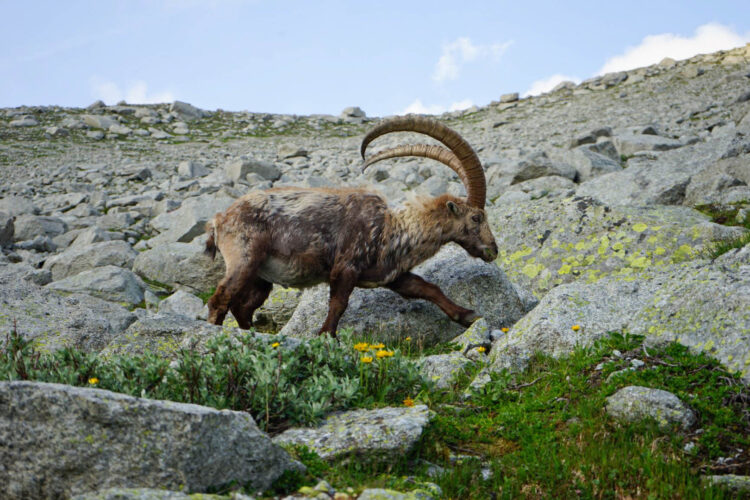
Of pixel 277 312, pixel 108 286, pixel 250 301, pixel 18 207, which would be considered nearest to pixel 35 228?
pixel 18 207

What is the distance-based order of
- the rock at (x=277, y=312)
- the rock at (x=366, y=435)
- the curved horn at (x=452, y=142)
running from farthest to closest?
the rock at (x=277, y=312), the curved horn at (x=452, y=142), the rock at (x=366, y=435)

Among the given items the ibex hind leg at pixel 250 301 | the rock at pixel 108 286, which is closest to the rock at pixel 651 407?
the ibex hind leg at pixel 250 301

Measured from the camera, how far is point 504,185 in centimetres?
1581

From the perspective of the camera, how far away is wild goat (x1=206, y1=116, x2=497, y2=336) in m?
7.77

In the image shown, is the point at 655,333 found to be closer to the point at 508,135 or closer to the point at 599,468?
the point at 599,468

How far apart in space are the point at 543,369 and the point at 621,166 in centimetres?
1283

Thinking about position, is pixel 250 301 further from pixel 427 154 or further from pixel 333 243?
pixel 427 154

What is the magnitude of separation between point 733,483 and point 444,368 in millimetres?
2638

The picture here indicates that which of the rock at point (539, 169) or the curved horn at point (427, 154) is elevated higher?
the rock at point (539, 169)

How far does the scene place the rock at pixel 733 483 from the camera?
3551 millimetres

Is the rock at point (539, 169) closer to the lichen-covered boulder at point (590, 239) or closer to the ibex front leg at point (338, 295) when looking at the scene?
the lichen-covered boulder at point (590, 239)

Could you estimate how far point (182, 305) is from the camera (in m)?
10.6

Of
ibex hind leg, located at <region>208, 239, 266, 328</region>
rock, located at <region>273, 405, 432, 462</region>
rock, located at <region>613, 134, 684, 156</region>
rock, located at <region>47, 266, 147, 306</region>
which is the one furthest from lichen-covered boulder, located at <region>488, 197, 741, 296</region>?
rock, located at <region>613, 134, 684, 156</region>

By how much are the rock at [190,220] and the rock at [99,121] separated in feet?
86.4
